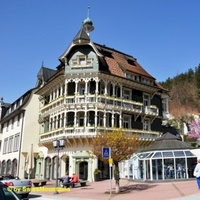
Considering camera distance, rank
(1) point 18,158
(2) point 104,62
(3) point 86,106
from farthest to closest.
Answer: (1) point 18,158, (2) point 104,62, (3) point 86,106

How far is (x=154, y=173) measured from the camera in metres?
24.1

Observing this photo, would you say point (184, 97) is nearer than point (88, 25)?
No

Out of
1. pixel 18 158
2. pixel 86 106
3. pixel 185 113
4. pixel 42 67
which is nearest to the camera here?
pixel 86 106

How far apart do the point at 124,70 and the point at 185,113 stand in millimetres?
32565

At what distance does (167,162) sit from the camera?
79.6 feet

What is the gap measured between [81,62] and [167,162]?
1500 cm

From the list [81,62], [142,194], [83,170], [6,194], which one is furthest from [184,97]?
[6,194]

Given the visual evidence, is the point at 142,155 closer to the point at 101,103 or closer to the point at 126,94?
the point at 101,103

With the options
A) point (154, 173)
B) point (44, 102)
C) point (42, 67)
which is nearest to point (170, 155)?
point (154, 173)

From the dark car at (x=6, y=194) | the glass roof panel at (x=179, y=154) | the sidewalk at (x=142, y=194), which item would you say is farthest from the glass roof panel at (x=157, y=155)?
the dark car at (x=6, y=194)

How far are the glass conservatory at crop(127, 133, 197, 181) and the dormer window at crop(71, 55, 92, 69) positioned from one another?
12056mm

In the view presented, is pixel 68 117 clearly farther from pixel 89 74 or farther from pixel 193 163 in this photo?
pixel 193 163

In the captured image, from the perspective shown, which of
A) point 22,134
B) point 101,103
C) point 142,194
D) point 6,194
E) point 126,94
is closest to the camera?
point 6,194

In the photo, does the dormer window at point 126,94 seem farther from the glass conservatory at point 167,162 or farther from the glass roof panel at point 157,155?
the glass roof panel at point 157,155
